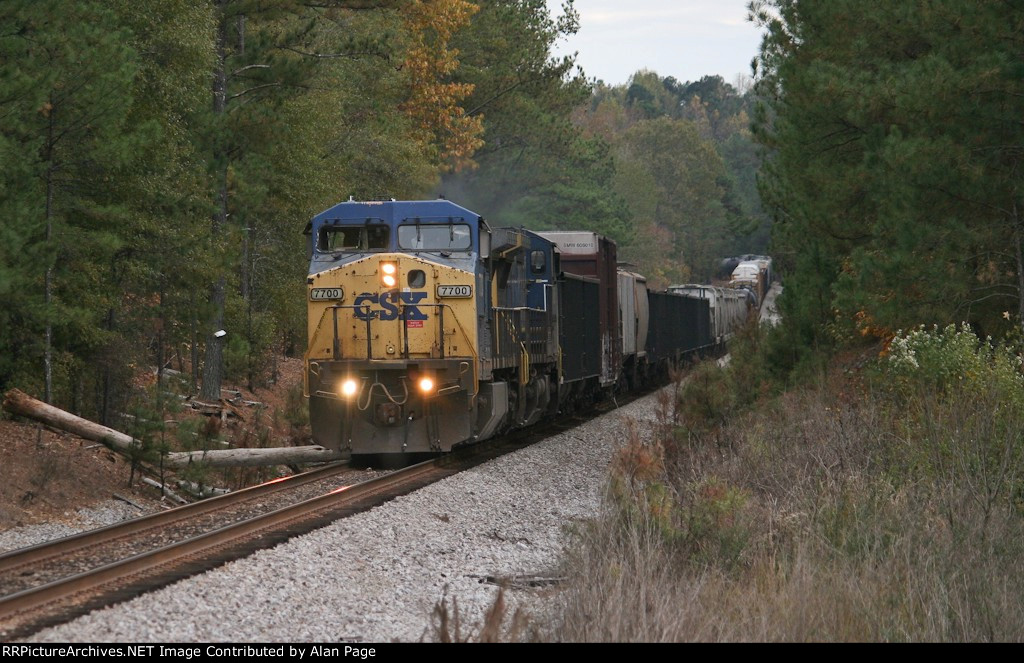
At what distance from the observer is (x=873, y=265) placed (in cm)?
1570

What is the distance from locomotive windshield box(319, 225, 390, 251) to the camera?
1524 cm

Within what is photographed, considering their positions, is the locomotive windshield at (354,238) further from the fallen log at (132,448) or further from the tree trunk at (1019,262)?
the tree trunk at (1019,262)

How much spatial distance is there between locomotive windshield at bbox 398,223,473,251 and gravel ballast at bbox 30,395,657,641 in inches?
122

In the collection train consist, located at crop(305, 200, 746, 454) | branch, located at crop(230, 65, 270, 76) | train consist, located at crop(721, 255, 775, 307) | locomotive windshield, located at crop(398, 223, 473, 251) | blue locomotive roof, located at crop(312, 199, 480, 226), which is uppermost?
branch, located at crop(230, 65, 270, 76)

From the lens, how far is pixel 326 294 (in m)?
15.1

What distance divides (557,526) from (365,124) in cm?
2479

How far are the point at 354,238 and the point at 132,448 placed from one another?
12.5 feet

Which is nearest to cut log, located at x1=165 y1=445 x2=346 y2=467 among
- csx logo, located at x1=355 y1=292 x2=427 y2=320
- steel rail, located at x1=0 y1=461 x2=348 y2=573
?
steel rail, located at x1=0 y1=461 x2=348 y2=573

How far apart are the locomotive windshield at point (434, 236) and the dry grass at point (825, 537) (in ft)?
13.3

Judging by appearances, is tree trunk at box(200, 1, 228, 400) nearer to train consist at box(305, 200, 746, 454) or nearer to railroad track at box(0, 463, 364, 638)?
train consist at box(305, 200, 746, 454)

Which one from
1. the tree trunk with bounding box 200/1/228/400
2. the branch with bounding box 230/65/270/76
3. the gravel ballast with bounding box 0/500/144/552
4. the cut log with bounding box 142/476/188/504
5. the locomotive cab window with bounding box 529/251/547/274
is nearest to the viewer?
the gravel ballast with bounding box 0/500/144/552

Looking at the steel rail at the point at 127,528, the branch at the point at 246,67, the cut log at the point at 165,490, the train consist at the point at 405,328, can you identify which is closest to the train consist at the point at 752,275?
the branch at the point at 246,67

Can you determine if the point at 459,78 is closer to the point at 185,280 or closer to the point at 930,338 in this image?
the point at 185,280

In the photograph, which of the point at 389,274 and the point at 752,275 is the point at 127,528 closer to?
the point at 389,274
